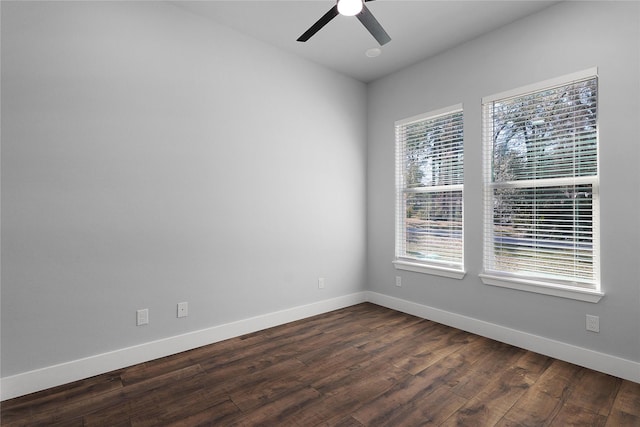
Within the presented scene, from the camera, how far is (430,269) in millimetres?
3459

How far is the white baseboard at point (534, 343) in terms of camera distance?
2.25 meters

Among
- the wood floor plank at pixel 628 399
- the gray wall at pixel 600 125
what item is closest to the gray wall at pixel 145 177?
the gray wall at pixel 600 125

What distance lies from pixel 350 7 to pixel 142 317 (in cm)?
269

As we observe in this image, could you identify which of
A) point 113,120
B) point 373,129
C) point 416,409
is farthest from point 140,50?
point 416,409

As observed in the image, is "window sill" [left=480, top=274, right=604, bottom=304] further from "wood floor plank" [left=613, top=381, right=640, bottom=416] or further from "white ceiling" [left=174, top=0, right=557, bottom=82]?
"white ceiling" [left=174, top=0, right=557, bottom=82]

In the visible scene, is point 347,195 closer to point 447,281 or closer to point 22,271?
point 447,281

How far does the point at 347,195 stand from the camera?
397cm

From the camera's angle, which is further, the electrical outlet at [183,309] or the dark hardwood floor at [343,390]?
the electrical outlet at [183,309]

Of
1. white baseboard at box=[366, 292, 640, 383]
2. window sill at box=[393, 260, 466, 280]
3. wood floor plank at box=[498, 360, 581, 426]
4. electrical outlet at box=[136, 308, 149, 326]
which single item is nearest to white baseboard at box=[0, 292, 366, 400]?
electrical outlet at box=[136, 308, 149, 326]

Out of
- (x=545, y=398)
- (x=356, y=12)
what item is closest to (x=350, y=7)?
(x=356, y=12)

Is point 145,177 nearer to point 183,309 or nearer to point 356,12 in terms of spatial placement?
point 183,309

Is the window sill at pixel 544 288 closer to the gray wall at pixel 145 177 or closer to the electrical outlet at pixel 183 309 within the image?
the gray wall at pixel 145 177

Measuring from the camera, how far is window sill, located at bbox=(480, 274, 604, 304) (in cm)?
238

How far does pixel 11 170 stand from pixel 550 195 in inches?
157
